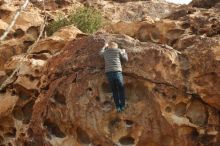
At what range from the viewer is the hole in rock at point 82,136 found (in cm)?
1103

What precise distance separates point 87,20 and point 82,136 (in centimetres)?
729

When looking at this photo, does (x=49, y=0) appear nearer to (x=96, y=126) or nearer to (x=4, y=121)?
(x=4, y=121)

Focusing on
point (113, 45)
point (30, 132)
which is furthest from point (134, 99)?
point (30, 132)

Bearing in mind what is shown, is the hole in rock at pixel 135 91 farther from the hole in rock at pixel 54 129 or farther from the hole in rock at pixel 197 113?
the hole in rock at pixel 54 129

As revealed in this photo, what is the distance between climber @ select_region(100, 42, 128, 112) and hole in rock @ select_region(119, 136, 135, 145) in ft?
1.92

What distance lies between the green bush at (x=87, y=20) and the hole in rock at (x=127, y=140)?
731 centimetres

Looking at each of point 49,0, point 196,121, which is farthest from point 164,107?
point 49,0

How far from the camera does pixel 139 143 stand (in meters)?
10.7

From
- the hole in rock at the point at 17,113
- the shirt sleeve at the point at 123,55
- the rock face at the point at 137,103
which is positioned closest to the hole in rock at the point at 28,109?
the hole in rock at the point at 17,113

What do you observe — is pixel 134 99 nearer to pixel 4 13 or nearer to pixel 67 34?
pixel 67 34

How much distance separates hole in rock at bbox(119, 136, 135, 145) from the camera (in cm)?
1069

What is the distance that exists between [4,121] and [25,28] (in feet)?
16.1

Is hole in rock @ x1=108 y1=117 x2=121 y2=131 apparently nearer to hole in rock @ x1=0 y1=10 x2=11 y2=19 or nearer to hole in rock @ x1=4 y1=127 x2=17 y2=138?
hole in rock @ x1=4 y1=127 x2=17 y2=138

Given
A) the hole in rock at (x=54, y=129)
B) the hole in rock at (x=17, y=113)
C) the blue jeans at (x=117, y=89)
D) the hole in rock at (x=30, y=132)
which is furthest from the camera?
the hole in rock at (x=17, y=113)
